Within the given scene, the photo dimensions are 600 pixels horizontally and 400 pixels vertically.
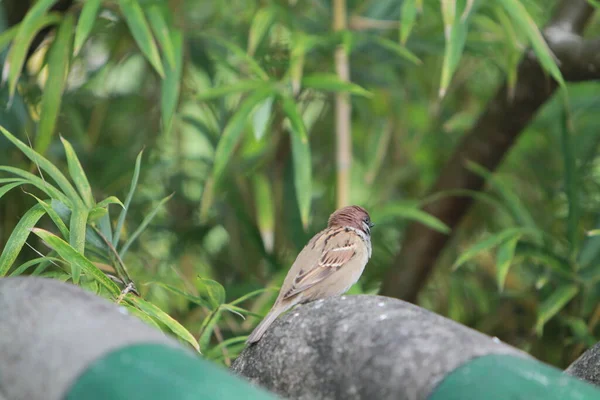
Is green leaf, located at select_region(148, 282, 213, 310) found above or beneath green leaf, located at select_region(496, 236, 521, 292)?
above

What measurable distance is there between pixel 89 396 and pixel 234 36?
246 centimetres

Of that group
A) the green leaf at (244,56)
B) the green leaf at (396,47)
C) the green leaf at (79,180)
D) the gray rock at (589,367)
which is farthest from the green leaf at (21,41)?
the gray rock at (589,367)

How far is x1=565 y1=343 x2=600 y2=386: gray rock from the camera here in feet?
6.11

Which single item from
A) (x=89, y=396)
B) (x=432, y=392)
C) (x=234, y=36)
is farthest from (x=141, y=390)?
(x=234, y=36)

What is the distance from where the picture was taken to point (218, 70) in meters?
3.80

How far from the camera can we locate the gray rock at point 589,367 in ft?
6.11

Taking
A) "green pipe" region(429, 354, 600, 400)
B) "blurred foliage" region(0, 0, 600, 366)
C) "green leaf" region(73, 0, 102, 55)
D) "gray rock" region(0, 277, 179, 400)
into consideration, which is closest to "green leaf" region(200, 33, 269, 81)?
"blurred foliage" region(0, 0, 600, 366)

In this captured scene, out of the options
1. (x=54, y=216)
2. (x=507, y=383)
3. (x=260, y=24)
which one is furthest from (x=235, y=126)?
(x=507, y=383)

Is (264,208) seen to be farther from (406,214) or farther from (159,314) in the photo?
(159,314)

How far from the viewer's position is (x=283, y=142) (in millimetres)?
3688

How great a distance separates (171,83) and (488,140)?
120 centimetres

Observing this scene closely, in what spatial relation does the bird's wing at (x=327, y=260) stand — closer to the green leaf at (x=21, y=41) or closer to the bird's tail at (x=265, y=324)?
the bird's tail at (x=265, y=324)

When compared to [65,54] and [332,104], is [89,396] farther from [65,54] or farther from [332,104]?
[332,104]

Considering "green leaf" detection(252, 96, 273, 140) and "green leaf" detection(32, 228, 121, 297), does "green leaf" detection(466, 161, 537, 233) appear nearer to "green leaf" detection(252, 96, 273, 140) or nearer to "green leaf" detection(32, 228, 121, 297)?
"green leaf" detection(252, 96, 273, 140)
